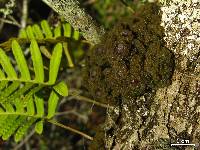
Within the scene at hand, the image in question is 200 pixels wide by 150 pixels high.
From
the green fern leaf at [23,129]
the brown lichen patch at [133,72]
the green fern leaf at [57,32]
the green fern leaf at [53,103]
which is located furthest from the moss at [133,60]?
the green fern leaf at [57,32]

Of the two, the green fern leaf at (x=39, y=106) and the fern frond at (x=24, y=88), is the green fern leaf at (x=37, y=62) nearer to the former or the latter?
the fern frond at (x=24, y=88)

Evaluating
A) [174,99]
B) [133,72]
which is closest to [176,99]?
[174,99]

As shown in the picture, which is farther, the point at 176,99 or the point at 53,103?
the point at 53,103

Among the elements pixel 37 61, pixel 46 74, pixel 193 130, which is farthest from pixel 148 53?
pixel 46 74

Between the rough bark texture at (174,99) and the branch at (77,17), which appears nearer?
the rough bark texture at (174,99)

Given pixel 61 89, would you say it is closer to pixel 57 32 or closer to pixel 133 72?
pixel 133 72

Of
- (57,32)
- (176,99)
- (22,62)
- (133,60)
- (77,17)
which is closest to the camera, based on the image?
(176,99)
